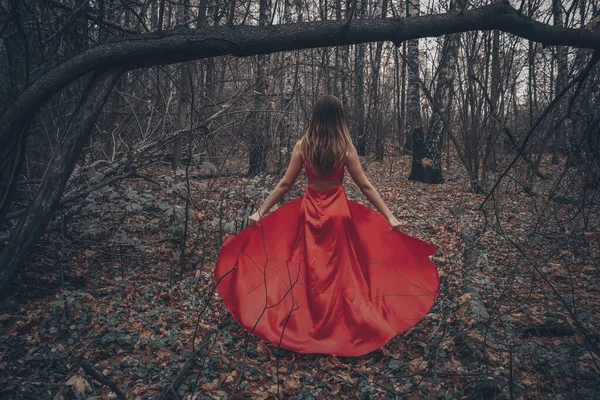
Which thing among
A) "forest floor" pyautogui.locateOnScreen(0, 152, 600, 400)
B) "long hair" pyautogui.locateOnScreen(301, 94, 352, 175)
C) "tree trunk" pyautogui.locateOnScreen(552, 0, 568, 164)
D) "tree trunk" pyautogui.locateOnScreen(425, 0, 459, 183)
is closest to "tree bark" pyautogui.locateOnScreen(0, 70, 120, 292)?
"forest floor" pyautogui.locateOnScreen(0, 152, 600, 400)

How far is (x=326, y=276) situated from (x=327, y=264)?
11 cm

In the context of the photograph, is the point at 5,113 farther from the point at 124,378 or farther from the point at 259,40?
the point at 124,378

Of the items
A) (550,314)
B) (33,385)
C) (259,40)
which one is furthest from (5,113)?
(550,314)

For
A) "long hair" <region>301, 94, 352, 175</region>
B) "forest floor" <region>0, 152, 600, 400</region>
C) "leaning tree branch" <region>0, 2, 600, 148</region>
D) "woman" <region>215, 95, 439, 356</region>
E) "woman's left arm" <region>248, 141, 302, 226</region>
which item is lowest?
"forest floor" <region>0, 152, 600, 400</region>

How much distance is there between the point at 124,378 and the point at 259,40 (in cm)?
264

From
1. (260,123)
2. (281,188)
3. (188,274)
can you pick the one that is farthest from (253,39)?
(260,123)

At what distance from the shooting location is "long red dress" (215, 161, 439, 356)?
130 inches

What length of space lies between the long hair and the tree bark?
1676 mm

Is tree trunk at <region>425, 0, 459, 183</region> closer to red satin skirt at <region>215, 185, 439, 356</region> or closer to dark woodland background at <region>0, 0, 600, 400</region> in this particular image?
dark woodland background at <region>0, 0, 600, 400</region>

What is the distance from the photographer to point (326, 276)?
3.47m

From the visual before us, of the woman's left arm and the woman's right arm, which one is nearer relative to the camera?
the woman's right arm

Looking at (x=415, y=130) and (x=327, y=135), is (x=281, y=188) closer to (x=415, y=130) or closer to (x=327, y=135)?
(x=327, y=135)

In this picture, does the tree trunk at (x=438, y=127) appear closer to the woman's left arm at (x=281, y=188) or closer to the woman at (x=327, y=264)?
the woman at (x=327, y=264)

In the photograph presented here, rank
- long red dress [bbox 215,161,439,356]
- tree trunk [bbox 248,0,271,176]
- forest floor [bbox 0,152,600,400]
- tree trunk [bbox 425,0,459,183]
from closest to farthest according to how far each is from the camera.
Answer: forest floor [bbox 0,152,600,400]
long red dress [bbox 215,161,439,356]
tree trunk [bbox 248,0,271,176]
tree trunk [bbox 425,0,459,183]
